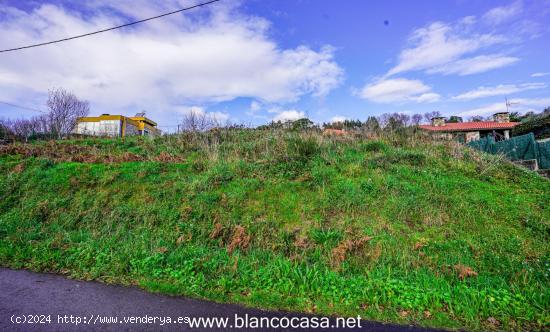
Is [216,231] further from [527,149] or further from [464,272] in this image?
[527,149]

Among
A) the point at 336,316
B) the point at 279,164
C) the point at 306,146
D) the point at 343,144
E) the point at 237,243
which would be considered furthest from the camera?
the point at 343,144

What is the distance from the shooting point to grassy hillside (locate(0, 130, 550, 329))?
389 centimetres

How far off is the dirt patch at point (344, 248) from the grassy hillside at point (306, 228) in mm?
23

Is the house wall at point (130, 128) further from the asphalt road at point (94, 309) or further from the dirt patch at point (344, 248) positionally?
the dirt patch at point (344, 248)

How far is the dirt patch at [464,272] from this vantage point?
4309mm

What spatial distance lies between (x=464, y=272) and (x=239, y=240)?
3658 mm

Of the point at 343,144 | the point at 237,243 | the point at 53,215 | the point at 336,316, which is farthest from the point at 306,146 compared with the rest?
the point at 53,215

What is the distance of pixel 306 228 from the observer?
18.8ft

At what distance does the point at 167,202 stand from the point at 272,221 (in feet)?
8.59

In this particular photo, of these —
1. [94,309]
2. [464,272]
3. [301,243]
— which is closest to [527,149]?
[464,272]

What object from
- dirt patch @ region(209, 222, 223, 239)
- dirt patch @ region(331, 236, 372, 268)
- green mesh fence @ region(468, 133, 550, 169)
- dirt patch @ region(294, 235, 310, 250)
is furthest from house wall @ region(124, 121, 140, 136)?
green mesh fence @ region(468, 133, 550, 169)

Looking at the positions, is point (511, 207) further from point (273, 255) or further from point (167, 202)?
point (167, 202)

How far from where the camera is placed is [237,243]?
5.37 meters

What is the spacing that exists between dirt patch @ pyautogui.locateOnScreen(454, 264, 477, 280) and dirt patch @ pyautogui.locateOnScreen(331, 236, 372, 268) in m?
1.39
